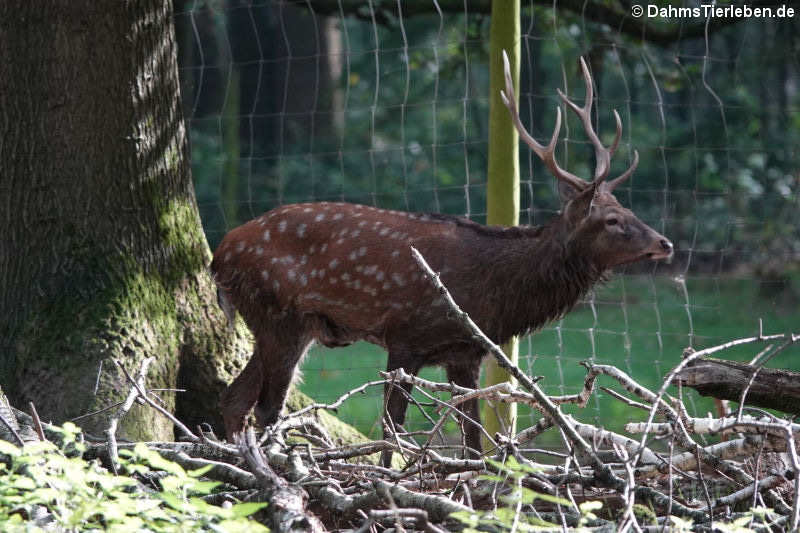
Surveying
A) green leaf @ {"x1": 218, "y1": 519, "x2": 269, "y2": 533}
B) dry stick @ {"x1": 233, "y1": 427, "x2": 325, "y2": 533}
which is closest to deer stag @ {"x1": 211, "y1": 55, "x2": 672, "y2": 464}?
dry stick @ {"x1": 233, "y1": 427, "x2": 325, "y2": 533}

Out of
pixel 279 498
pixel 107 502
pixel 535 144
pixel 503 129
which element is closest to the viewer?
pixel 107 502

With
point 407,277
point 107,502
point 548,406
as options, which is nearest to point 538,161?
point 407,277

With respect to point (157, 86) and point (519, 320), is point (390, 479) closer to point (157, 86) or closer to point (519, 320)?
point (519, 320)

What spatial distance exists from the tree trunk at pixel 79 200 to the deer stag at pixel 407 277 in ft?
1.61

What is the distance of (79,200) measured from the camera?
524cm

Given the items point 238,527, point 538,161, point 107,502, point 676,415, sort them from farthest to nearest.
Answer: point 538,161 < point 676,415 < point 107,502 < point 238,527

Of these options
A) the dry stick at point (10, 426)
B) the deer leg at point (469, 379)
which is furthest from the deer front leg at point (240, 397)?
the dry stick at point (10, 426)

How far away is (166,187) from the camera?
5.47 meters

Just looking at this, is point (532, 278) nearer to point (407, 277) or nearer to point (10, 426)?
point (407, 277)

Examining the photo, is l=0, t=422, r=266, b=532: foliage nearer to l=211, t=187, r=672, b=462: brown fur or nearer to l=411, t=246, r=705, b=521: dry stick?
l=411, t=246, r=705, b=521: dry stick

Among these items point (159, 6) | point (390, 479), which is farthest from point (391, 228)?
point (390, 479)

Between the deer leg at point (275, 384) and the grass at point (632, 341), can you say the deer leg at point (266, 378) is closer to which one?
the deer leg at point (275, 384)

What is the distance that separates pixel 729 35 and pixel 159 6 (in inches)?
397

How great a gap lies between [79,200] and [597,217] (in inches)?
98.0
